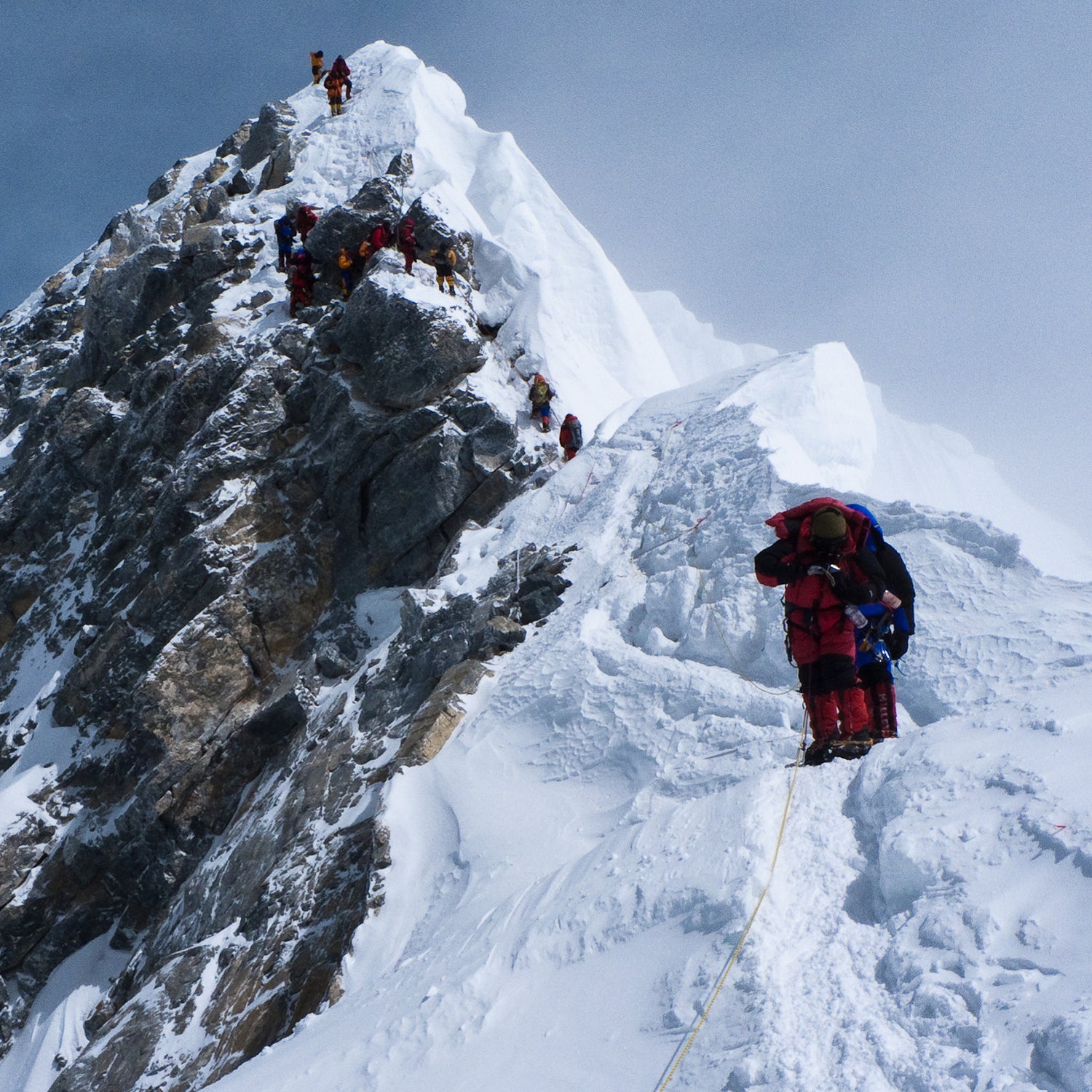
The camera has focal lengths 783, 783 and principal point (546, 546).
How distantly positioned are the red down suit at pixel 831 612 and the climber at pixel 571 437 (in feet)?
35.3

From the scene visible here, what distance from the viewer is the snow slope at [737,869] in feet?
11.3

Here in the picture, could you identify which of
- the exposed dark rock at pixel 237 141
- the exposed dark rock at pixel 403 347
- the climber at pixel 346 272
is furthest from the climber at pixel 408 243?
the exposed dark rock at pixel 237 141

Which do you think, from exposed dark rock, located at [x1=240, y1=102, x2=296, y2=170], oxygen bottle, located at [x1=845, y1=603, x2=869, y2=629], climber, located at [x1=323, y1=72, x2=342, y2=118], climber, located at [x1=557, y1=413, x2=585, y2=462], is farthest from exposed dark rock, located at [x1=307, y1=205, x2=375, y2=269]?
oxygen bottle, located at [x1=845, y1=603, x2=869, y2=629]

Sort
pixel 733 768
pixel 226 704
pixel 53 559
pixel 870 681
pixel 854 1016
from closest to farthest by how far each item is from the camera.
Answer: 1. pixel 854 1016
2. pixel 870 681
3. pixel 733 768
4. pixel 226 704
5. pixel 53 559

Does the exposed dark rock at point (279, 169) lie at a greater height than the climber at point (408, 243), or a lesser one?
greater

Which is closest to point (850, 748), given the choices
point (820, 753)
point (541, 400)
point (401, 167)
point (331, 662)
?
point (820, 753)

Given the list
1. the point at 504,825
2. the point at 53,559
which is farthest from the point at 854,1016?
the point at 53,559

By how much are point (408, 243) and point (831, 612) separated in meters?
16.2

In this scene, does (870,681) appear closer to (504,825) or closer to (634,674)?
(634,674)

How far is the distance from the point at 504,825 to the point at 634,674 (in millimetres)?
2178

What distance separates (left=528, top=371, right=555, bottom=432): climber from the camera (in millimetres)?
17500

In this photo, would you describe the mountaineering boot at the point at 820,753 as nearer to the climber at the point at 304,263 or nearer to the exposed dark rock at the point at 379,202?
the climber at the point at 304,263

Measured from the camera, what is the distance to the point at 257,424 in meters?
19.0

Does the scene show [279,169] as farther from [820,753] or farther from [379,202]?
[820,753]
